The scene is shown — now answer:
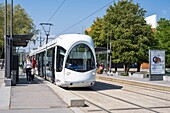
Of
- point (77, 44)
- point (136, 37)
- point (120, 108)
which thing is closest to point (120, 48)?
point (136, 37)

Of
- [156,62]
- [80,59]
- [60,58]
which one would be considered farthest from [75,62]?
[156,62]

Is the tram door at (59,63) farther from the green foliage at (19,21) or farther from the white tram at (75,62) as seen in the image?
the green foliage at (19,21)

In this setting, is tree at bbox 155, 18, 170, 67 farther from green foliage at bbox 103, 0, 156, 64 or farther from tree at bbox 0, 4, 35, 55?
tree at bbox 0, 4, 35, 55

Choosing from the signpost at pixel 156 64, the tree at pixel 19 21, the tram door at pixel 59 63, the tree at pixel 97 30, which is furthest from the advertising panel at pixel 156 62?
the tree at pixel 19 21

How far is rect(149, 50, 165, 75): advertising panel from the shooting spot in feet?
92.1

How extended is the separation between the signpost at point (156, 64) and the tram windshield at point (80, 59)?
10.5 meters

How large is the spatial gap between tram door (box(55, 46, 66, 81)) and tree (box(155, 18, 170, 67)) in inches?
1424

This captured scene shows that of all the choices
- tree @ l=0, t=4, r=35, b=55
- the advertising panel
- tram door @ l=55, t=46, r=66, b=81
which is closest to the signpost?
the advertising panel

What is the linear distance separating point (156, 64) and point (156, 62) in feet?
0.73

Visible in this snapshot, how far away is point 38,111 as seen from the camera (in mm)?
10414

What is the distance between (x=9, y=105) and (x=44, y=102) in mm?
1407

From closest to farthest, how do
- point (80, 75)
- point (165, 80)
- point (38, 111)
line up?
point (38, 111), point (80, 75), point (165, 80)

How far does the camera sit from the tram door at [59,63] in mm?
18819

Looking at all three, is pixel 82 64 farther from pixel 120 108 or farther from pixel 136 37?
pixel 136 37
